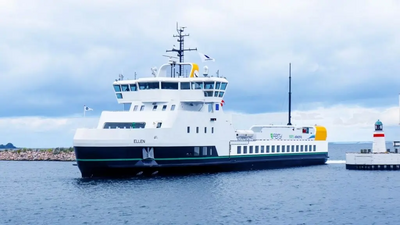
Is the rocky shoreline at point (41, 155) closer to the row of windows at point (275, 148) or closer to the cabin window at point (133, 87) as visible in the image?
the row of windows at point (275, 148)

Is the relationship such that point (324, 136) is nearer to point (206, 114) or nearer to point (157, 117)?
point (206, 114)

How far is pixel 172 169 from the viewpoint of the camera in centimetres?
4966

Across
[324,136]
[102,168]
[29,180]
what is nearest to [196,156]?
[102,168]

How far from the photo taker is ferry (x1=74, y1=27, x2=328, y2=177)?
46.8 metres

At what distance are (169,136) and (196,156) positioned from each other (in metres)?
3.83

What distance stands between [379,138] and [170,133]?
2538 cm

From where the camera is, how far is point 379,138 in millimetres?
64062

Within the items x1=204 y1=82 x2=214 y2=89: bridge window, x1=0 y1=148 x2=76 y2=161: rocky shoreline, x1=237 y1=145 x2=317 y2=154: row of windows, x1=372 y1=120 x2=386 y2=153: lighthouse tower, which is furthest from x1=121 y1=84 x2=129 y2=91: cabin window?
x1=0 y1=148 x2=76 y2=161: rocky shoreline

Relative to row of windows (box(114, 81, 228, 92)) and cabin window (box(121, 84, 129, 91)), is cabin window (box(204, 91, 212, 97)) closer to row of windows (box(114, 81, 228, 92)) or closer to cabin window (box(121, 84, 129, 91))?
row of windows (box(114, 81, 228, 92))

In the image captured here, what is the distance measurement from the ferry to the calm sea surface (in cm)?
132

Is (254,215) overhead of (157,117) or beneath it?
beneath

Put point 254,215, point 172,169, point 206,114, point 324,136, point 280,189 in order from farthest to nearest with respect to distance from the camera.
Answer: point 324,136 < point 206,114 < point 172,169 < point 280,189 < point 254,215

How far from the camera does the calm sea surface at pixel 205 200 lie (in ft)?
110

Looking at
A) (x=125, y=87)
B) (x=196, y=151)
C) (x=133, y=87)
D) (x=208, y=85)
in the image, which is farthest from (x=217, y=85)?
(x=125, y=87)
